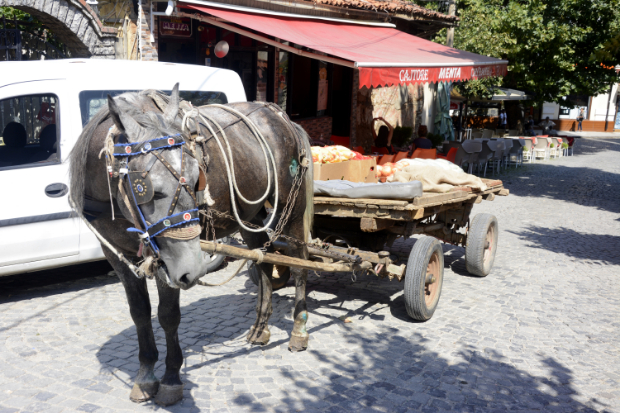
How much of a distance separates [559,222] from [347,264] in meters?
6.85

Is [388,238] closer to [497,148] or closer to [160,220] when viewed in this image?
[160,220]

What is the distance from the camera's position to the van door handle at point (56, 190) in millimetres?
5215

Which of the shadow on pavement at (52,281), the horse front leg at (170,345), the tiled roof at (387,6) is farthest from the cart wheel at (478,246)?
the tiled roof at (387,6)

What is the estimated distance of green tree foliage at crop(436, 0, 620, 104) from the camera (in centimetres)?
1641

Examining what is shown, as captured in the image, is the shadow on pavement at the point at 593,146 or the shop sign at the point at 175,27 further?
the shadow on pavement at the point at 593,146

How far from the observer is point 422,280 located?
4.89 meters

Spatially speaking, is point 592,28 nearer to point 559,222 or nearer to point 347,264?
point 559,222

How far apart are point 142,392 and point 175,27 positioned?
24.8 ft

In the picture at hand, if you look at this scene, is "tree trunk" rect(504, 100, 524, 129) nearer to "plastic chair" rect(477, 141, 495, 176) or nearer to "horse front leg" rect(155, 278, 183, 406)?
"plastic chair" rect(477, 141, 495, 176)

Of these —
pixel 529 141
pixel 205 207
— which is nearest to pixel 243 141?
pixel 205 207

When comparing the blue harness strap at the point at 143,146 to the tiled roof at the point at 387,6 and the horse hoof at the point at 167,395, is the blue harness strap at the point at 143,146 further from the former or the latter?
the tiled roof at the point at 387,6

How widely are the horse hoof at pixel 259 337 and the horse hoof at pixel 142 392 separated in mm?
1085

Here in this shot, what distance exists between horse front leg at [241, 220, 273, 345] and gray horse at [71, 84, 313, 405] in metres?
0.06

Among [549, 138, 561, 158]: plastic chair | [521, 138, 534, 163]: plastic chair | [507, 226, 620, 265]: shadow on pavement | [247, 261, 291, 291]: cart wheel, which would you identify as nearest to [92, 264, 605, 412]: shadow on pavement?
[247, 261, 291, 291]: cart wheel
